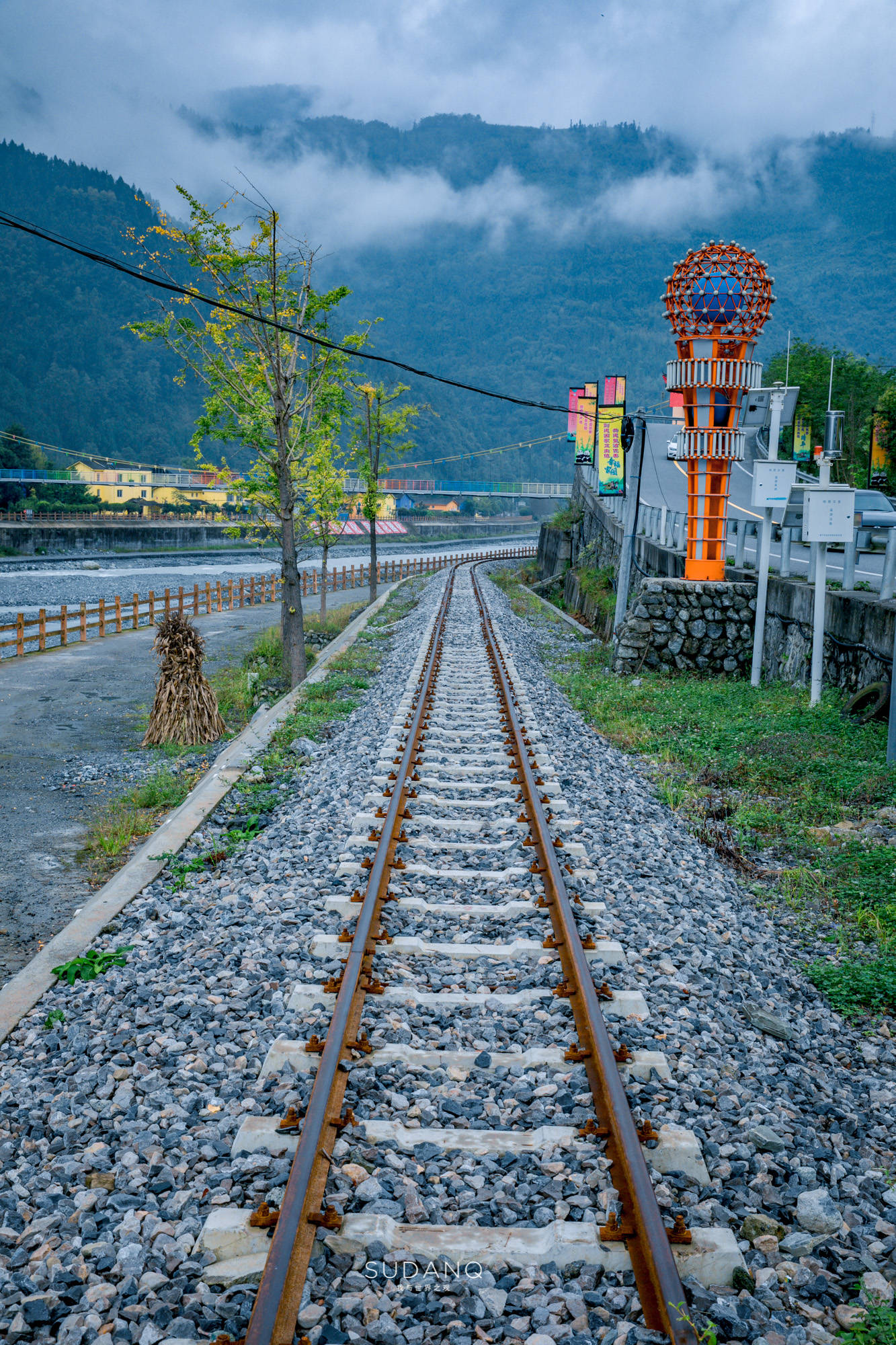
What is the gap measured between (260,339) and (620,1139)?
55.5 feet

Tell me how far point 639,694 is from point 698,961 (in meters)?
8.70

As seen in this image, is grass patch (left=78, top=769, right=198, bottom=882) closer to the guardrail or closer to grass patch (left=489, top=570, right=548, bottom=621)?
the guardrail

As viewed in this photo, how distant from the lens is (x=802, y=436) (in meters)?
47.6

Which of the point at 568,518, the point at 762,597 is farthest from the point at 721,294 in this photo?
the point at 568,518

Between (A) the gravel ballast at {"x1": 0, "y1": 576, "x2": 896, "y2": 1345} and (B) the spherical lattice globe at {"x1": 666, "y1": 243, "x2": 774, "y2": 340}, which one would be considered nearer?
(A) the gravel ballast at {"x1": 0, "y1": 576, "x2": 896, "y2": 1345}

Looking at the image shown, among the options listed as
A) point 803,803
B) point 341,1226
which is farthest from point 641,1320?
point 803,803

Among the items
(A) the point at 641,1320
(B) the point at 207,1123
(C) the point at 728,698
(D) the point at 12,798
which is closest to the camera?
(A) the point at 641,1320

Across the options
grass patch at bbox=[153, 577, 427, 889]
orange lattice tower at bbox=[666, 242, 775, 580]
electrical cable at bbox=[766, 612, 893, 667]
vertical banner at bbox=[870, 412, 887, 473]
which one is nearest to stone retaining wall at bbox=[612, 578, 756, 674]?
electrical cable at bbox=[766, 612, 893, 667]

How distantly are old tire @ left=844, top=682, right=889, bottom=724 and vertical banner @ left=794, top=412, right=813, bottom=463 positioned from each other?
32889mm

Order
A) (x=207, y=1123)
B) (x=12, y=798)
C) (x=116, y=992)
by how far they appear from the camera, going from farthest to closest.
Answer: (x=12, y=798) → (x=116, y=992) → (x=207, y=1123)

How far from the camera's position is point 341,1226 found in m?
3.30

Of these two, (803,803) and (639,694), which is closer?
(803,803)

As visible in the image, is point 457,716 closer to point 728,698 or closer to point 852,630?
point 728,698

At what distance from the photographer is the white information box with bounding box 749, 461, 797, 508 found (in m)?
12.7
